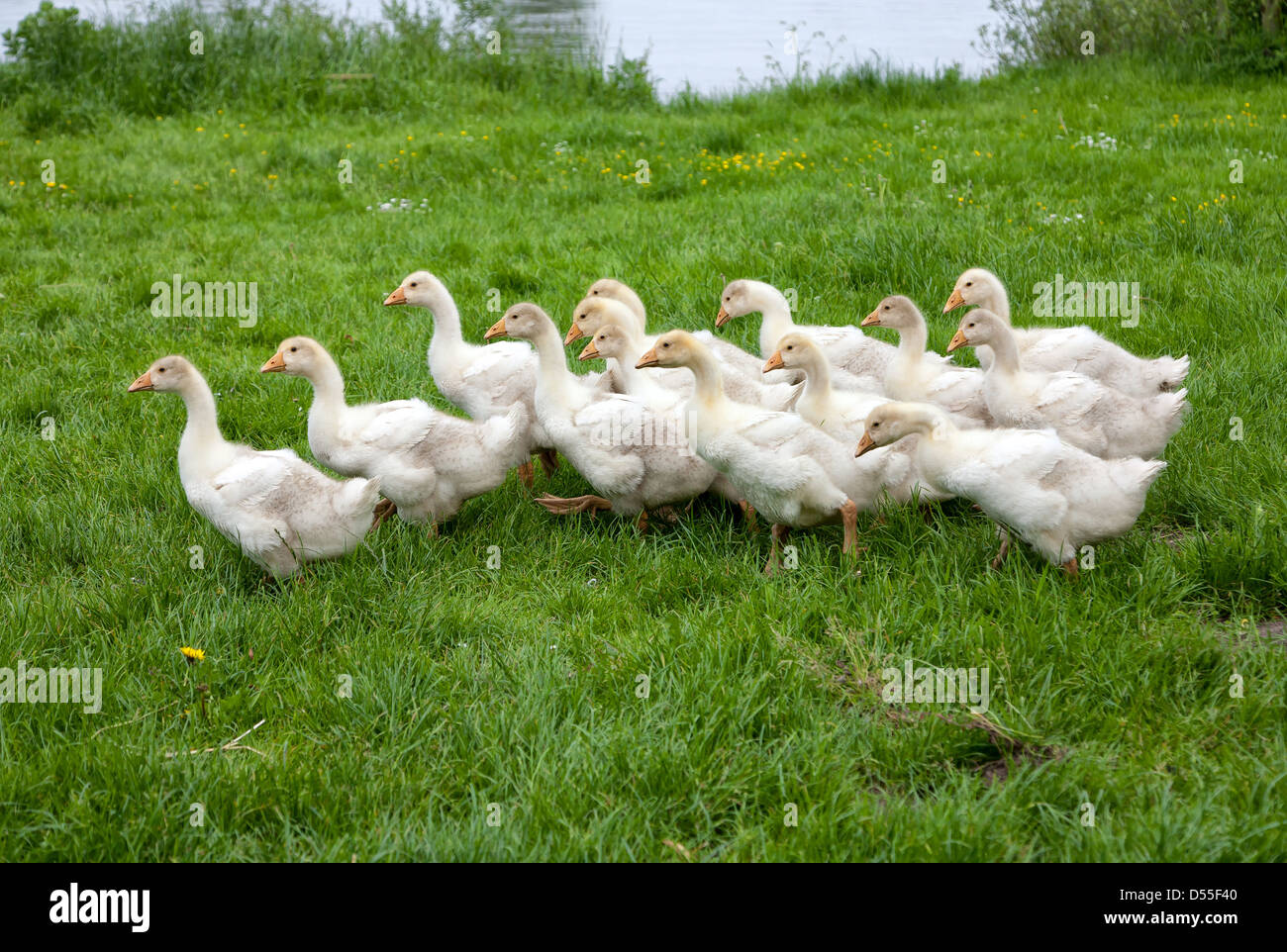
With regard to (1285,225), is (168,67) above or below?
above

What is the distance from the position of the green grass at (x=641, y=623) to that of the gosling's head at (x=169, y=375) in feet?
2.16

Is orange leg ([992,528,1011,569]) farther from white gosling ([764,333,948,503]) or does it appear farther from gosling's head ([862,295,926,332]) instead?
gosling's head ([862,295,926,332])

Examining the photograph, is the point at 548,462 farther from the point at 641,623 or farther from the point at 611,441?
the point at 641,623

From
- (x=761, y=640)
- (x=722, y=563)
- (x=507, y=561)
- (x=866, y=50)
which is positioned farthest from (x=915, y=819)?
(x=866, y=50)

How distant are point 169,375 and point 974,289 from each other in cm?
404

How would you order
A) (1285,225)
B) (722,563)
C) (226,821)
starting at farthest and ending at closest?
1. (1285,225)
2. (722,563)
3. (226,821)

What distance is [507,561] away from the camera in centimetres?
512

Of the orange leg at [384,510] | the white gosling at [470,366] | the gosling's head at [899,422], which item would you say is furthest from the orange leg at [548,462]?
the gosling's head at [899,422]

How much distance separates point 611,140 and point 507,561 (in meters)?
8.49

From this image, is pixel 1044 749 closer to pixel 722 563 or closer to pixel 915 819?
pixel 915 819

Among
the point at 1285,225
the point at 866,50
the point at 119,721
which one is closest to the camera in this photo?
the point at 119,721

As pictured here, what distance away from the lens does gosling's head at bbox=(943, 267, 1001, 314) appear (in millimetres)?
6082

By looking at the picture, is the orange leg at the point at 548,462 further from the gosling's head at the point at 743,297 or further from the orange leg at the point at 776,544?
the orange leg at the point at 776,544
